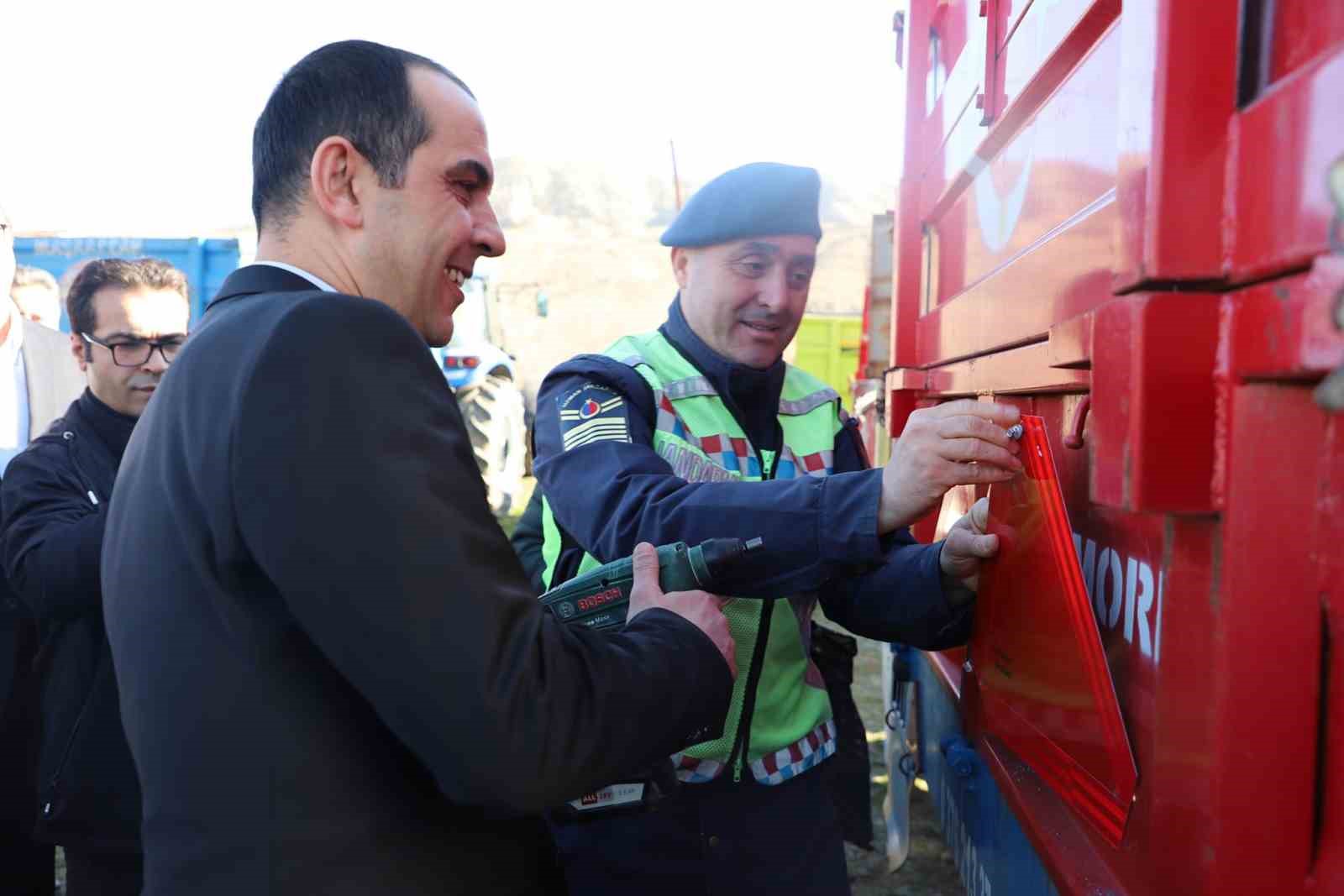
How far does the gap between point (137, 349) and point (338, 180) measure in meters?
1.52

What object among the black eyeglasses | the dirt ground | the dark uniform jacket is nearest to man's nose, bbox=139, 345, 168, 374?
the black eyeglasses

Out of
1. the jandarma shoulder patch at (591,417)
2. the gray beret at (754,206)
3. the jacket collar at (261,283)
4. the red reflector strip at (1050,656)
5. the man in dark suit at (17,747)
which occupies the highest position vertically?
the gray beret at (754,206)

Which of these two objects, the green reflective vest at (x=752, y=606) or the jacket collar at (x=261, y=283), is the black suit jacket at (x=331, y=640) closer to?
the jacket collar at (x=261, y=283)

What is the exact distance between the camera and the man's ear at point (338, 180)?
1064mm

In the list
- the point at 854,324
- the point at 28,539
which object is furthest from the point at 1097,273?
the point at 854,324

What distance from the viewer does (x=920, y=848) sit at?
369 centimetres

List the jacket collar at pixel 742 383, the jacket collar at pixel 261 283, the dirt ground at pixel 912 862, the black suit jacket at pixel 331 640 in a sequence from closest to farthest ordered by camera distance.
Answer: the black suit jacket at pixel 331 640, the jacket collar at pixel 261 283, the jacket collar at pixel 742 383, the dirt ground at pixel 912 862

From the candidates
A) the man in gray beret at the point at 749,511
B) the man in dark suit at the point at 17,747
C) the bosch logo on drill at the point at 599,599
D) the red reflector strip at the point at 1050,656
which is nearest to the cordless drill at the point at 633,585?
the bosch logo on drill at the point at 599,599

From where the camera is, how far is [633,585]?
4.14 ft

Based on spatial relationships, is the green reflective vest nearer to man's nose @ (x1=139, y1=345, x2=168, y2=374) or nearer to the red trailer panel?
the red trailer panel

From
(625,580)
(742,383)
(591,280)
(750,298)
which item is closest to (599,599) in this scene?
(625,580)

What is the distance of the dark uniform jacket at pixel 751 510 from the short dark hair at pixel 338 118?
0.58 metres

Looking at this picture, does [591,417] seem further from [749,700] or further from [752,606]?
[749,700]

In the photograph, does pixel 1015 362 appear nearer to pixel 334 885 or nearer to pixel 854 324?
pixel 334 885
